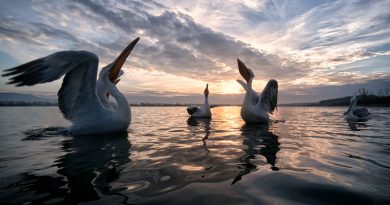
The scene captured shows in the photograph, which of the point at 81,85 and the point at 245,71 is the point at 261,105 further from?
the point at 81,85

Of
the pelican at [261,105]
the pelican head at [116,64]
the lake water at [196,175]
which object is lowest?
the lake water at [196,175]

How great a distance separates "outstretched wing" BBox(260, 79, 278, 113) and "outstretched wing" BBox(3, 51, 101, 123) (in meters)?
6.91

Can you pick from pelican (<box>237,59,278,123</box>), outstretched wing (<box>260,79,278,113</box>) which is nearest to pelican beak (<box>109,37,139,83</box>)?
pelican (<box>237,59,278,123</box>)

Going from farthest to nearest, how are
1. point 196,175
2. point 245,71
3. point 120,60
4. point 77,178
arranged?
point 245,71 < point 120,60 < point 196,175 < point 77,178

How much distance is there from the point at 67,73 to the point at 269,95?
802 centimetres

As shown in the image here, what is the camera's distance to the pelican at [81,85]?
584 centimetres

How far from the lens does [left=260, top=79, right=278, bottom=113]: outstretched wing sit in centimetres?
1078

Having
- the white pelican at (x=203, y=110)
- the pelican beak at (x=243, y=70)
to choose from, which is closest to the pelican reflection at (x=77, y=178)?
the pelican beak at (x=243, y=70)

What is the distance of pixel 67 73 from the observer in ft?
20.2

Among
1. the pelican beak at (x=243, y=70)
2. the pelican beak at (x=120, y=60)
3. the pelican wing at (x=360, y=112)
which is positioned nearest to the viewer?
the pelican beak at (x=120, y=60)

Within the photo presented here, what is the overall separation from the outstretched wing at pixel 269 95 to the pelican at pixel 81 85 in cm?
577

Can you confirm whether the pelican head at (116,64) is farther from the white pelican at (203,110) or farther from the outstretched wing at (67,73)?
the white pelican at (203,110)

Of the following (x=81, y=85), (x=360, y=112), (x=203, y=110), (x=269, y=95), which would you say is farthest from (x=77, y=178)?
(x=360, y=112)

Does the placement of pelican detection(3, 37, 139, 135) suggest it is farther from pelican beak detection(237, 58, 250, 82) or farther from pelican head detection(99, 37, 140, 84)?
pelican beak detection(237, 58, 250, 82)
